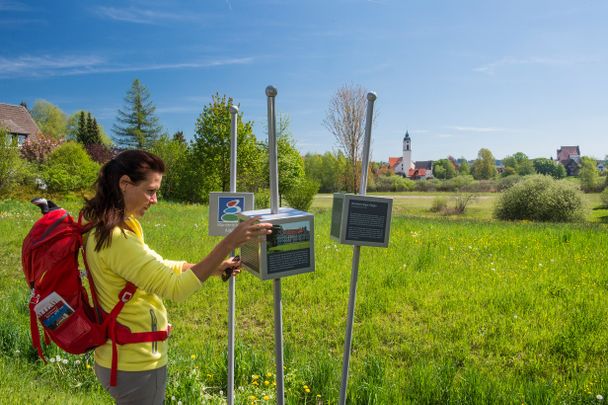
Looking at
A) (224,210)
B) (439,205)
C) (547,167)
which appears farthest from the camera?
(547,167)

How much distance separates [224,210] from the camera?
3.21m

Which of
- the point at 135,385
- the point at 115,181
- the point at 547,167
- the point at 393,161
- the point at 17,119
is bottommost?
the point at 135,385

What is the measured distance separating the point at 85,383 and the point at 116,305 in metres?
2.46

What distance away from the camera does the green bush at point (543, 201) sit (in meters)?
24.4

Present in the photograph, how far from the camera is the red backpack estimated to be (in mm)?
2164

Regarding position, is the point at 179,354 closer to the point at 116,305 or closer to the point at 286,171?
the point at 116,305

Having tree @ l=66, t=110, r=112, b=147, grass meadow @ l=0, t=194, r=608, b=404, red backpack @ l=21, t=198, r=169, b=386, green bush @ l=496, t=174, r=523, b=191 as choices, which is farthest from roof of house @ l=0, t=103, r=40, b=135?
red backpack @ l=21, t=198, r=169, b=386

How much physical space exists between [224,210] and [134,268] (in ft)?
3.69

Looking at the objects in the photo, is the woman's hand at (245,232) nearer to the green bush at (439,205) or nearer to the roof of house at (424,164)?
the green bush at (439,205)

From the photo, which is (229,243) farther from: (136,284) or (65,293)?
(65,293)

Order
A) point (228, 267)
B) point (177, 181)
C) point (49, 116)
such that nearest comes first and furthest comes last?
1. point (228, 267)
2. point (177, 181)
3. point (49, 116)

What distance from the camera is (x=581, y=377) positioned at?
13.8ft

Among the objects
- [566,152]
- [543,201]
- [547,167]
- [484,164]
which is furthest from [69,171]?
[566,152]

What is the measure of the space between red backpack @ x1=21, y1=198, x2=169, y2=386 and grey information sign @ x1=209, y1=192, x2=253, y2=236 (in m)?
1.02
